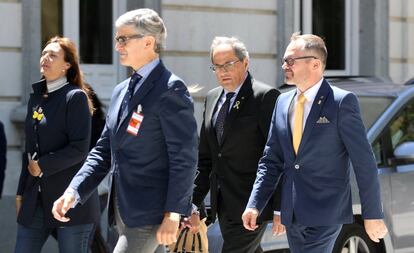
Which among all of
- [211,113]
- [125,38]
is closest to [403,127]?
[211,113]

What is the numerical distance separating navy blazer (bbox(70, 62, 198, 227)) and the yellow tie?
2.37 ft

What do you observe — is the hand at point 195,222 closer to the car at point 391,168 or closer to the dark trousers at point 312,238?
the dark trousers at point 312,238

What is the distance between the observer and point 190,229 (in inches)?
236

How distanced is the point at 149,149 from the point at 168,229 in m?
0.40

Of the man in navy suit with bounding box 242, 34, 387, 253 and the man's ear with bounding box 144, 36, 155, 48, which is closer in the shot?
the man's ear with bounding box 144, 36, 155, 48

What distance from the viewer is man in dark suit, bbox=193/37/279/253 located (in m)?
6.05

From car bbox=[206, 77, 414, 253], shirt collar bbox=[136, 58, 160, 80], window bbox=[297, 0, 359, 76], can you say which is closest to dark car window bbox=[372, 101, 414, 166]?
car bbox=[206, 77, 414, 253]

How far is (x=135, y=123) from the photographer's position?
16.0 feet

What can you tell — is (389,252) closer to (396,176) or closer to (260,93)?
(396,176)

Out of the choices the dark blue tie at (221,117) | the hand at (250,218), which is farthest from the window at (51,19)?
the hand at (250,218)

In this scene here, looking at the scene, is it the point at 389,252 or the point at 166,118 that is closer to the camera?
the point at 166,118

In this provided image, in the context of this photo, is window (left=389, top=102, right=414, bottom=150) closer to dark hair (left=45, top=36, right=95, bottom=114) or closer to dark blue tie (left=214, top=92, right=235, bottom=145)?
dark blue tie (left=214, top=92, right=235, bottom=145)

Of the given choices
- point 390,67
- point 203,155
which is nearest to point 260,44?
point 390,67

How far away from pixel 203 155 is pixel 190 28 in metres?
5.13
